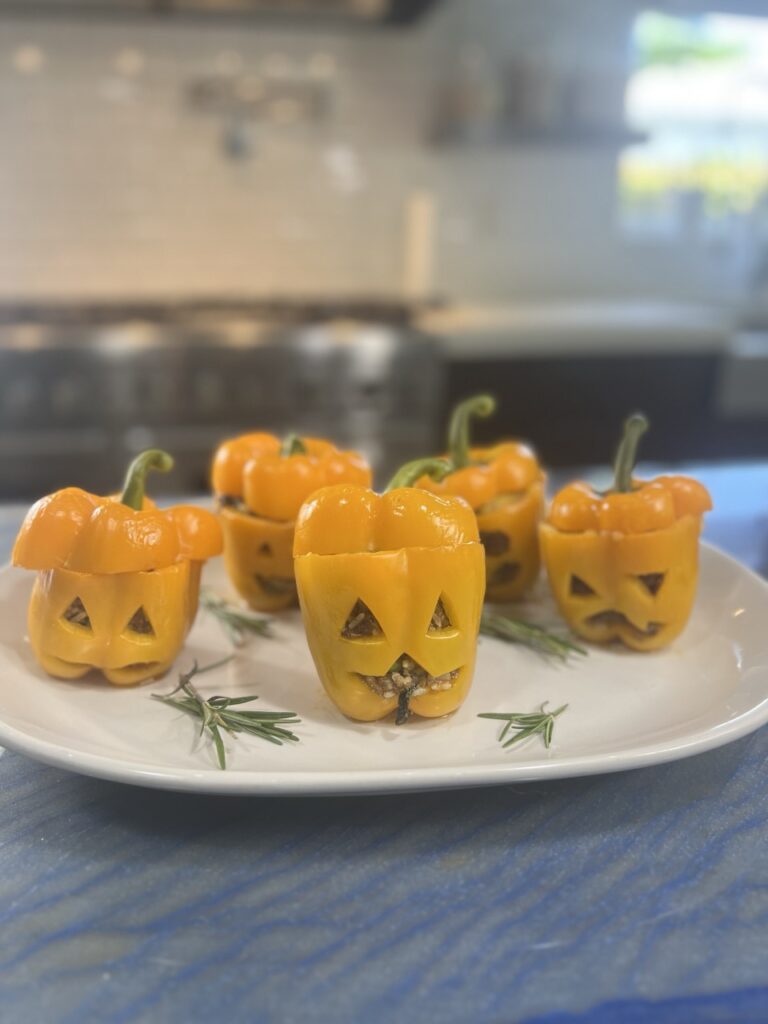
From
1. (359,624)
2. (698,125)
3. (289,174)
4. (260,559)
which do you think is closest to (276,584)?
(260,559)

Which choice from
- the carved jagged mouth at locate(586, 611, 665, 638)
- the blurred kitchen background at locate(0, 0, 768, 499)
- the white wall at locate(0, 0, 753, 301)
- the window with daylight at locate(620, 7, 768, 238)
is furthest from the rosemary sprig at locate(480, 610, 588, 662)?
the window with daylight at locate(620, 7, 768, 238)

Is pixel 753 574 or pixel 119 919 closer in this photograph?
pixel 119 919

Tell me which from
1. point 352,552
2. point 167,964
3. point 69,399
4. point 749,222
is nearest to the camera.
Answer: point 167,964

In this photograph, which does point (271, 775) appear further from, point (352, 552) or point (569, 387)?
point (569, 387)

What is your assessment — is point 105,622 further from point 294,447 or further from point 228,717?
point 294,447

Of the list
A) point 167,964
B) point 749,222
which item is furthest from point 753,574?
point 749,222

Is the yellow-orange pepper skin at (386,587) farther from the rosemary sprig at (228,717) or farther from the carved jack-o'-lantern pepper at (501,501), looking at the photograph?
the carved jack-o'-lantern pepper at (501,501)

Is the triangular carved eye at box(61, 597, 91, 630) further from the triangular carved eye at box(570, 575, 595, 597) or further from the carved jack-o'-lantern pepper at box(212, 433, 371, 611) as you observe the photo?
the triangular carved eye at box(570, 575, 595, 597)
